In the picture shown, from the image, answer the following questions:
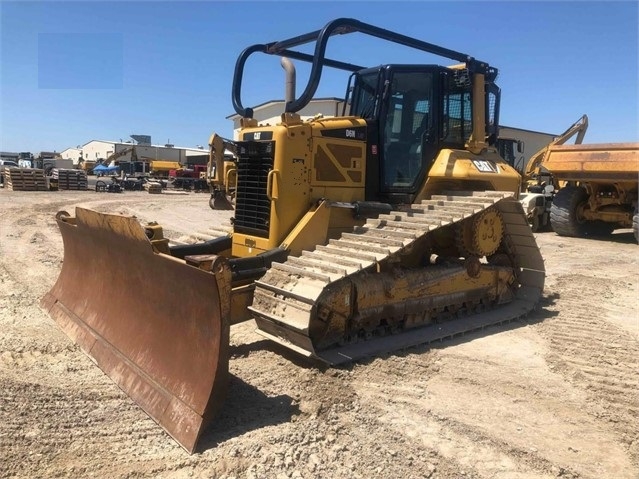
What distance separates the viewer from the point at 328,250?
16.7 ft

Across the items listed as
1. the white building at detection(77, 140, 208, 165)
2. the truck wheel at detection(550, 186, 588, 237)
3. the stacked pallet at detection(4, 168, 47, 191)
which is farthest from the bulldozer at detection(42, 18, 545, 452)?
the white building at detection(77, 140, 208, 165)

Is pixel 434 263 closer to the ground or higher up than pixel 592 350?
higher up

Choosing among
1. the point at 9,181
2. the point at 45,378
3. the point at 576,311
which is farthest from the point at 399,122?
the point at 9,181

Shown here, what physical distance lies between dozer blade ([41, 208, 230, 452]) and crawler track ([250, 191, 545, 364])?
89cm

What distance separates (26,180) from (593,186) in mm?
26691

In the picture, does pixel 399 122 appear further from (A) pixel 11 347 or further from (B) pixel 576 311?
(A) pixel 11 347

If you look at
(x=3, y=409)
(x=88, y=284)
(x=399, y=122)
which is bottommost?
(x=3, y=409)

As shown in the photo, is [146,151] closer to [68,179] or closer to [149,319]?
[68,179]

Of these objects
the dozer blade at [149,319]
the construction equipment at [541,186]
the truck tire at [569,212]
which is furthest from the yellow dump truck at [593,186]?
the dozer blade at [149,319]

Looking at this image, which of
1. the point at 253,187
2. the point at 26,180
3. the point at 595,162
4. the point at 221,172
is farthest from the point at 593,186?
the point at 26,180

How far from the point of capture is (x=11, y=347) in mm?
4762

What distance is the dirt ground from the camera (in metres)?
3.10

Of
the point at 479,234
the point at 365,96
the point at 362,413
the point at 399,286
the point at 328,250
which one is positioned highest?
the point at 365,96

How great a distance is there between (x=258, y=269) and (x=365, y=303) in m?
1.05
